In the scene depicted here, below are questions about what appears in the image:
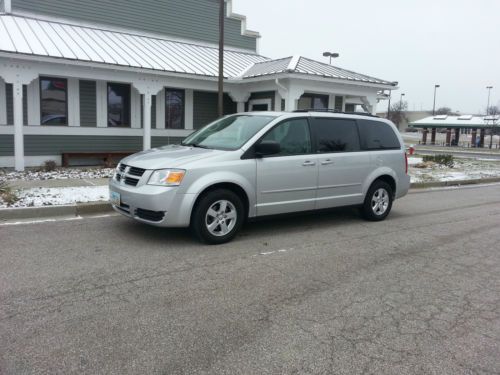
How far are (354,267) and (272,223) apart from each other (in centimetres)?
236

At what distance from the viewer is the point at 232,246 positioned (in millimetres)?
6109

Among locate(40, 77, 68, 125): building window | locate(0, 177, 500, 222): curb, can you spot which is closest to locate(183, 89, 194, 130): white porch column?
locate(40, 77, 68, 125): building window

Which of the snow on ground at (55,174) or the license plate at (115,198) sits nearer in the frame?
the license plate at (115,198)

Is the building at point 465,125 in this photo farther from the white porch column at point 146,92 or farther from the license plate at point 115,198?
the license plate at point 115,198

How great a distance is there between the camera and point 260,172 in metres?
6.36

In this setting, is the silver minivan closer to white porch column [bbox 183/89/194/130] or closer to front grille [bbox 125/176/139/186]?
front grille [bbox 125/176/139/186]

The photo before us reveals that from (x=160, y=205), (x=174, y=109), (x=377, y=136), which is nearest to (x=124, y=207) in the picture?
(x=160, y=205)

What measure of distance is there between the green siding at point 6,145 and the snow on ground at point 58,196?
5.30 m

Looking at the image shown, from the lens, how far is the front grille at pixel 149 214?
19.0 ft

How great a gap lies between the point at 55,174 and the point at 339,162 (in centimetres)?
803

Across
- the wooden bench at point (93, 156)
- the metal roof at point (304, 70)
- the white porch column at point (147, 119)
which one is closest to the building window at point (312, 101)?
the metal roof at point (304, 70)

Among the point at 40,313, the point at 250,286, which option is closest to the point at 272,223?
the point at 250,286

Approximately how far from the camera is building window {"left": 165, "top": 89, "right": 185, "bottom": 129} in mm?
16609

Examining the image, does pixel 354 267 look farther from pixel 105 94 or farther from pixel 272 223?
pixel 105 94
